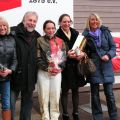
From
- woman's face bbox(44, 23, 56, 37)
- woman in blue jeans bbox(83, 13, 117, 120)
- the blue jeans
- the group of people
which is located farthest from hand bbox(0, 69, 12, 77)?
woman in blue jeans bbox(83, 13, 117, 120)

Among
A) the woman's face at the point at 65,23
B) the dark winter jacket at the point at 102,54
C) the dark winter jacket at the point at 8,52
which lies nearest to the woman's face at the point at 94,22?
the dark winter jacket at the point at 102,54

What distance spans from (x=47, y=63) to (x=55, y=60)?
133 millimetres

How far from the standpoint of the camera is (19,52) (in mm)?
4918

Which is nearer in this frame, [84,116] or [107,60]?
[107,60]

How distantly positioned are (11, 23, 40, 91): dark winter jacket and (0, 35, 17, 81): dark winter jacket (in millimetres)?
98

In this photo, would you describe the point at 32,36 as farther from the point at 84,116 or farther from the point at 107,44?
the point at 84,116

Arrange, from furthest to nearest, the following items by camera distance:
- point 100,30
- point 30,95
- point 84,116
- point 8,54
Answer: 1. point 84,116
2. point 100,30
3. point 30,95
4. point 8,54

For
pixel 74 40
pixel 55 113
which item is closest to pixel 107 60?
pixel 74 40

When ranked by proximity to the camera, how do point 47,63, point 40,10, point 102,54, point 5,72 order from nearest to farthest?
point 5,72 → point 47,63 → point 102,54 → point 40,10

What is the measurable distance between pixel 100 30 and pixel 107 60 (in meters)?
0.50

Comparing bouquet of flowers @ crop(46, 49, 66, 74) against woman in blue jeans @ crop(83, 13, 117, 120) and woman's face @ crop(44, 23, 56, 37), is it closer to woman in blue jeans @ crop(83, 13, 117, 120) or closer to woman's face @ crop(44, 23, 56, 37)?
woman's face @ crop(44, 23, 56, 37)

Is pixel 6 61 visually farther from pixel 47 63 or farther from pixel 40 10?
pixel 40 10

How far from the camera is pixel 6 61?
4789mm

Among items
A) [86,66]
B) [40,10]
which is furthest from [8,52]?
[40,10]
